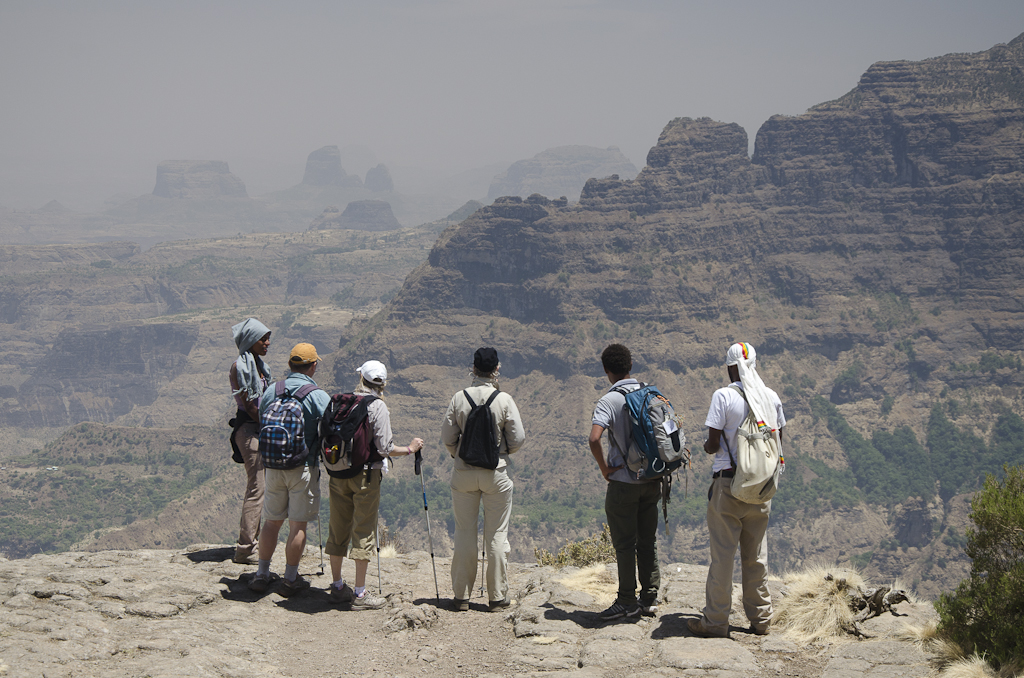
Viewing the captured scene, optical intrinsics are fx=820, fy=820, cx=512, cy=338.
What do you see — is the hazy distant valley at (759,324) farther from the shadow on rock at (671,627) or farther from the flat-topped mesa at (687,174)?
the shadow on rock at (671,627)

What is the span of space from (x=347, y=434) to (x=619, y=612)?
3.42 m

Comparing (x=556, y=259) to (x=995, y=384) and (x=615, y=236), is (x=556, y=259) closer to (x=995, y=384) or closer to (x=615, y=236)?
(x=615, y=236)

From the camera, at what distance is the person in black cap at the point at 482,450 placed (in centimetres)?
853

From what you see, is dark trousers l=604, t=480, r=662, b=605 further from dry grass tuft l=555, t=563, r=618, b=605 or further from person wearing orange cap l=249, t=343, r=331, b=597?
person wearing orange cap l=249, t=343, r=331, b=597

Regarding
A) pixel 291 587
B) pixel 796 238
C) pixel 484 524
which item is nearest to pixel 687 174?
pixel 796 238

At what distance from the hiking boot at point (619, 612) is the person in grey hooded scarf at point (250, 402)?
4.20 meters

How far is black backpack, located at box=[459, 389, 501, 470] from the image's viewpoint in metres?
8.50

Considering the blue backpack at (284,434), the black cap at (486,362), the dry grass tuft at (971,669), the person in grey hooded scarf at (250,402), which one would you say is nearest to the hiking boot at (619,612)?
the black cap at (486,362)

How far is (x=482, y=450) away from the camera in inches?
335

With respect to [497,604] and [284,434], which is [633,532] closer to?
[497,604]

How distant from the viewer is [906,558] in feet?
379

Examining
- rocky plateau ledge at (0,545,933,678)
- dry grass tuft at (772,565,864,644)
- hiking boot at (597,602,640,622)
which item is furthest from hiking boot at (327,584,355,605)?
dry grass tuft at (772,565,864,644)

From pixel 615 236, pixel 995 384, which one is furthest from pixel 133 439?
pixel 995 384

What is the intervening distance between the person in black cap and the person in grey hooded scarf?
95.9 inches
